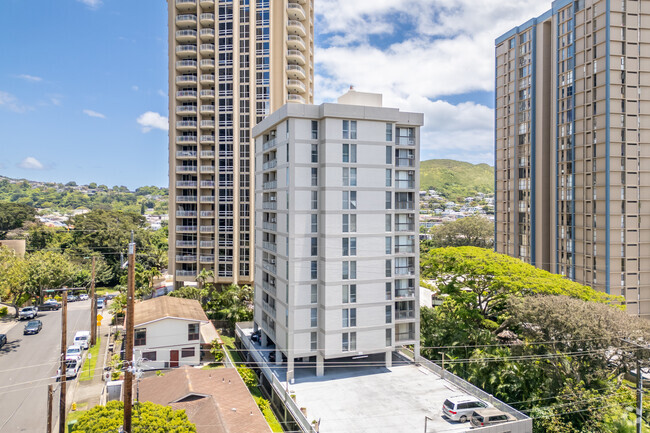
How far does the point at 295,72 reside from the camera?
212 feet

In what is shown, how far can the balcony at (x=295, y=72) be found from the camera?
64.3 metres

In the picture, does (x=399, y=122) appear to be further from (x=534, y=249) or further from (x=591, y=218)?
(x=534, y=249)

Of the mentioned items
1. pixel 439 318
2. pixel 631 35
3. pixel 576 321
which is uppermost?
pixel 631 35

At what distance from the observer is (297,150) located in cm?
3509

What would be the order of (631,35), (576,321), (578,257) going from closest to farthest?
(576,321) → (631,35) → (578,257)

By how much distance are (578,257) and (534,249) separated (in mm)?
9379

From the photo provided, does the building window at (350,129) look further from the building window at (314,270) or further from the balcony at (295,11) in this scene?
the balcony at (295,11)

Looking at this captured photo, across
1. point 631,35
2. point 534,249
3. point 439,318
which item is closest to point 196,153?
point 439,318

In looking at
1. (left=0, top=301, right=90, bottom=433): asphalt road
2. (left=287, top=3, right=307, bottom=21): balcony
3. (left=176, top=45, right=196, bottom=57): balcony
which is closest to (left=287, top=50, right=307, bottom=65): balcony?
(left=287, top=3, right=307, bottom=21): balcony

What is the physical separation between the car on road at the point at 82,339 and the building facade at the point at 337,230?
2067cm

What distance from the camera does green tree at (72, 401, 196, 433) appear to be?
18.3m

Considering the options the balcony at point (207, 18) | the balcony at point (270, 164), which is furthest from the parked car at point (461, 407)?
the balcony at point (207, 18)

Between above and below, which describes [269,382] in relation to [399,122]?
below

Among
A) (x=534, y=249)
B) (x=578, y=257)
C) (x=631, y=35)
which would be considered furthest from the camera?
(x=534, y=249)
